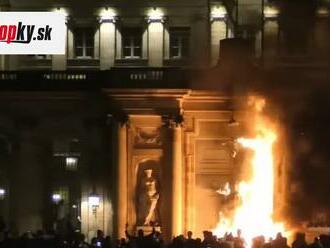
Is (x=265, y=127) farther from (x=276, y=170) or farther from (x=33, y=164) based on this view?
(x=33, y=164)

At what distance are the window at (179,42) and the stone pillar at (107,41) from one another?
9.58 feet

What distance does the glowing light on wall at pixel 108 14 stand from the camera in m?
48.3

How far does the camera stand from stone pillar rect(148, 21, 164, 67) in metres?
48.3

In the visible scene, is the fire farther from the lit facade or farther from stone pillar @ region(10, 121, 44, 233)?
stone pillar @ region(10, 121, 44, 233)

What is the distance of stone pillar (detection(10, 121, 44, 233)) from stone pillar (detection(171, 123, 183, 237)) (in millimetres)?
6168

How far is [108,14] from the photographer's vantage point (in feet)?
159

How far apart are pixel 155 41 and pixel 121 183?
42.8 ft

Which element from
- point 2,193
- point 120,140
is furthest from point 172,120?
point 2,193

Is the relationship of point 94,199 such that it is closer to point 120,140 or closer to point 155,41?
point 120,140

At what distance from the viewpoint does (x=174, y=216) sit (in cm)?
3669

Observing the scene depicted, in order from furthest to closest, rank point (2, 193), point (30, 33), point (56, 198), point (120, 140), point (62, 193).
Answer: point (30, 33), point (62, 193), point (56, 198), point (2, 193), point (120, 140)

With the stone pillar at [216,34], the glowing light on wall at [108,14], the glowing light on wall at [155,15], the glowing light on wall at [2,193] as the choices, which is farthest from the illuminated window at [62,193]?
the stone pillar at [216,34]

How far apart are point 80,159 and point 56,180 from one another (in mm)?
2241

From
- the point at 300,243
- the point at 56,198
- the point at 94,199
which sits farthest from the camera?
the point at 56,198
